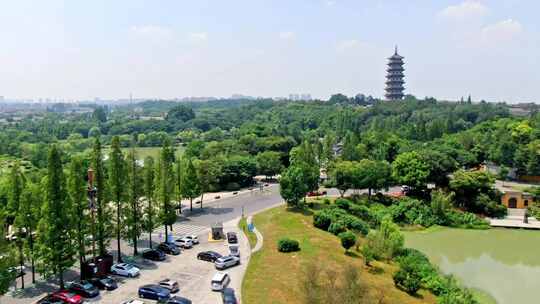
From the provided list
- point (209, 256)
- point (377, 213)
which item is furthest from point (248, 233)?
point (377, 213)

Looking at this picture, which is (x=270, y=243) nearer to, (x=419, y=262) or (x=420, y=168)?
(x=419, y=262)

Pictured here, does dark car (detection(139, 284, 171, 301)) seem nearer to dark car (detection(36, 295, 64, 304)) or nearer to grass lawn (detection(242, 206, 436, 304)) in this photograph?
dark car (detection(36, 295, 64, 304))

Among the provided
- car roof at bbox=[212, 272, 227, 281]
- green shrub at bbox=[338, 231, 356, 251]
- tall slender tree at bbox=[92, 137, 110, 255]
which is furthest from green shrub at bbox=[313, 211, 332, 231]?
tall slender tree at bbox=[92, 137, 110, 255]

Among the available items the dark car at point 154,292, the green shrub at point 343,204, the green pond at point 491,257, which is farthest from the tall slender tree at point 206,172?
the dark car at point 154,292

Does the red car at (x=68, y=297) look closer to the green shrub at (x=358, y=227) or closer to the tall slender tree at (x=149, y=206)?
the tall slender tree at (x=149, y=206)

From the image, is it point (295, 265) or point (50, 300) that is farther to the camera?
point (295, 265)

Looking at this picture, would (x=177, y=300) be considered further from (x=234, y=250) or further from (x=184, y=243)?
(x=184, y=243)
